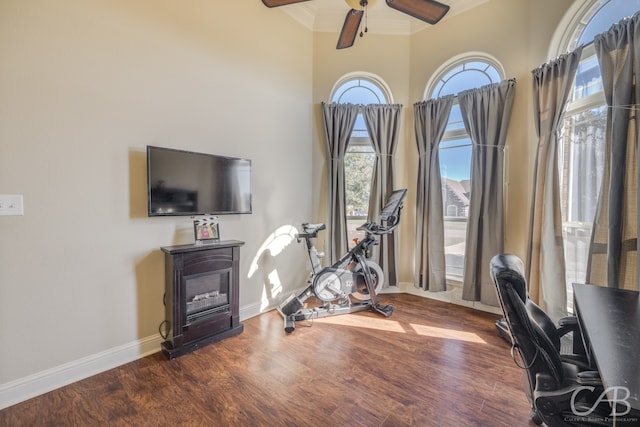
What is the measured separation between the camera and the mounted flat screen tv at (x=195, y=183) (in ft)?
7.31

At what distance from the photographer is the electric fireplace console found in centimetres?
228

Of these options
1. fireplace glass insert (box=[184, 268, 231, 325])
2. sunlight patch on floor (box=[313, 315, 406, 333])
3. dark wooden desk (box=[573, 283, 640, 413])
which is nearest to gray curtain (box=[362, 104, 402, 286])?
sunlight patch on floor (box=[313, 315, 406, 333])

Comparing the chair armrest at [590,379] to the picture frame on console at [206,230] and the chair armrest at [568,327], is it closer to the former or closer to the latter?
the chair armrest at [568,327]

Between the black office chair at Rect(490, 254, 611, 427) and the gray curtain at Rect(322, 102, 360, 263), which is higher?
the gray curtain at Rect(322, 102, 360, 263)

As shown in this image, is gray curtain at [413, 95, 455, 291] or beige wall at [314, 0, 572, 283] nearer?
beige wall at [314, 0, 572, 283]

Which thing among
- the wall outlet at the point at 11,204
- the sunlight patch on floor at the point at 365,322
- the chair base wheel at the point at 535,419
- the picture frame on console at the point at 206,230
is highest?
the wall outlet at the point at 11,204

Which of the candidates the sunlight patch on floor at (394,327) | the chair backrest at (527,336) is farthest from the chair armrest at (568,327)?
the sunlight patch on floor at (394,327)

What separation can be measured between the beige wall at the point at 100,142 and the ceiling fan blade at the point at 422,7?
66.4 inches

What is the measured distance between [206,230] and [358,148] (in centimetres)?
241

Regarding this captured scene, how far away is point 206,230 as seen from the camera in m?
2.56

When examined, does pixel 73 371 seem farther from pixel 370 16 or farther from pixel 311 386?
pixel 370 16

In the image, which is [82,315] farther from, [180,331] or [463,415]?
[463,415]

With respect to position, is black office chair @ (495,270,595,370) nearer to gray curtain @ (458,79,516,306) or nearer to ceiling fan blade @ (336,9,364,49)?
gray curtain @ (458,79,516,306)

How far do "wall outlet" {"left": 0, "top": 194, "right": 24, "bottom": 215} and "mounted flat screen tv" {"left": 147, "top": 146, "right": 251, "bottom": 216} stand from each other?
71cm
